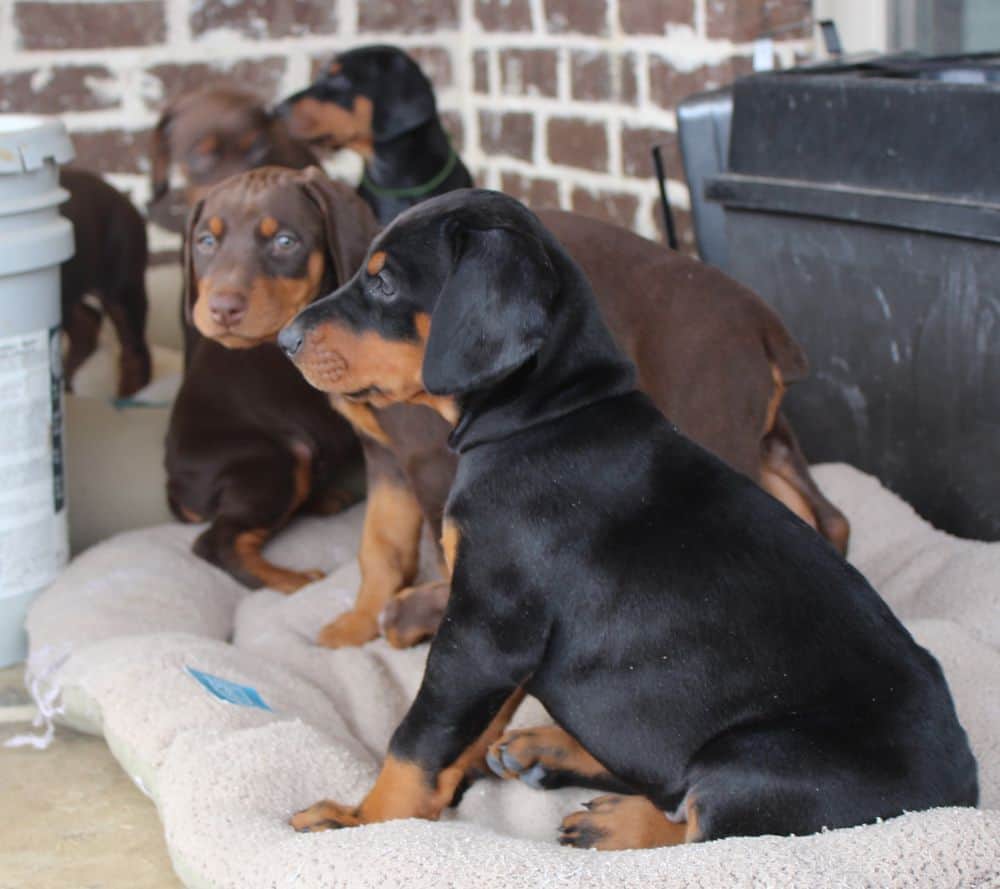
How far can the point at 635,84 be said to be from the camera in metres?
4.76

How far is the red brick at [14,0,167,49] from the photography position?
17.4ft

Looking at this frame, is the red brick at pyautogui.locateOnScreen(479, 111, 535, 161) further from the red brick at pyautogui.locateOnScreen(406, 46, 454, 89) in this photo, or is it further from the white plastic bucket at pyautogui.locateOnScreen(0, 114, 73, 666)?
the white plastic bucket at pyautogui.locateOnScreen(0, 114, 73, 666)

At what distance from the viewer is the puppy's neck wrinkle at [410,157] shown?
4.32 metres

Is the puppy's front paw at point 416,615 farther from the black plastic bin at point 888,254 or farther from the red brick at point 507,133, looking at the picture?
the red brick at point 507,133

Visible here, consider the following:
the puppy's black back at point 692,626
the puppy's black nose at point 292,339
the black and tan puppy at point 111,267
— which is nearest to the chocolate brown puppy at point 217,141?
the black and tan puppy at point 111,267

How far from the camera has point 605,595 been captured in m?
2.12

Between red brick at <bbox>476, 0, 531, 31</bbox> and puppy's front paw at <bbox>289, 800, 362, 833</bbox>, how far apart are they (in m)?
3.62

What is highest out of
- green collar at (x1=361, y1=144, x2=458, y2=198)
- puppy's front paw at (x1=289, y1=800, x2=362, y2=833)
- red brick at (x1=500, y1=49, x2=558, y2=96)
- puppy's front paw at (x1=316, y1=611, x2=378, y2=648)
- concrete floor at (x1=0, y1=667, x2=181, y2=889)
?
red brick at (x1=500, y1=49, x2=558, y2=96)

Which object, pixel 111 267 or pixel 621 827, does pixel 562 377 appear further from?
pixel 111 267

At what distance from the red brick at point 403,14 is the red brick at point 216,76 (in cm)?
37

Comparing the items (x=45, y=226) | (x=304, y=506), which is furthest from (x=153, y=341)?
(x=45, y=226)

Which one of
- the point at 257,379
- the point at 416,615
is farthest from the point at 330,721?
the point at 257,379

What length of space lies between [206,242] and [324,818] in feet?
4.26

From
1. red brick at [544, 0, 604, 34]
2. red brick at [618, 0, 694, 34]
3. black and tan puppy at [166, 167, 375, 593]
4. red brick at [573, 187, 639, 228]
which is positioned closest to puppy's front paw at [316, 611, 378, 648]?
black and tan puppy at [166, 167, 375, 593]
